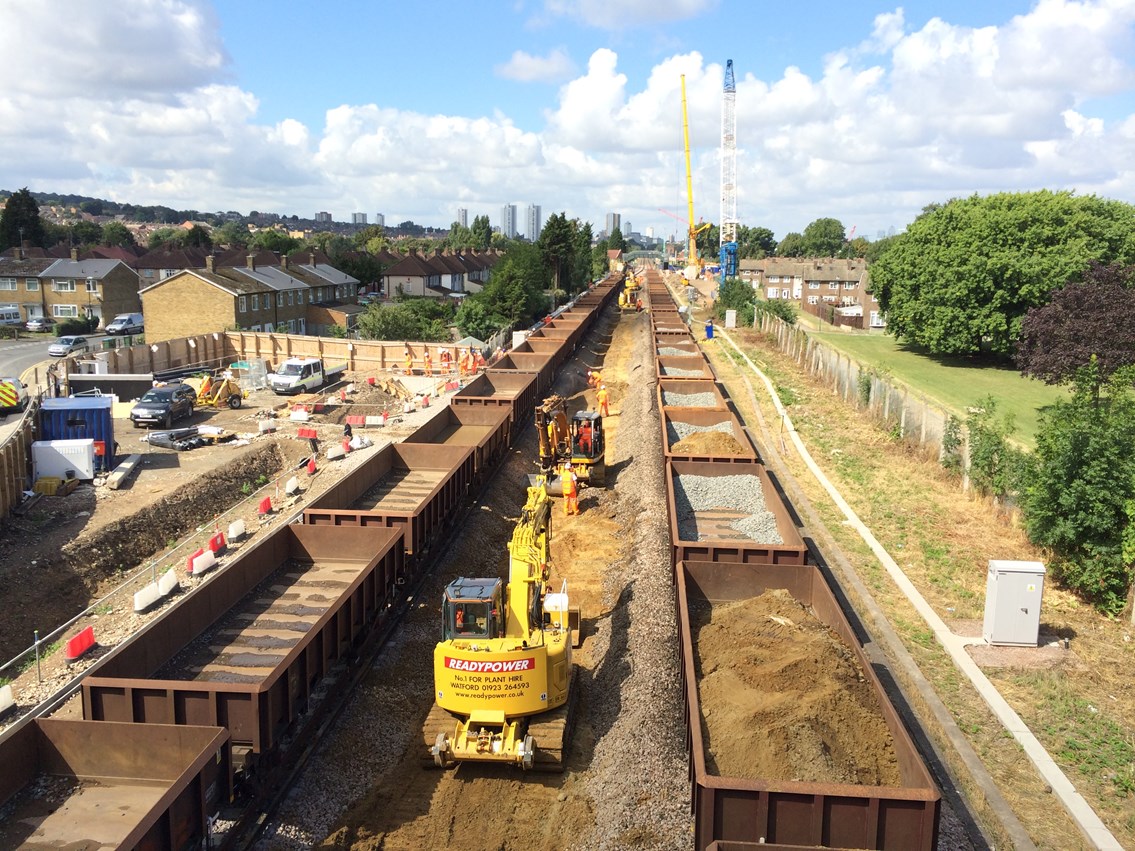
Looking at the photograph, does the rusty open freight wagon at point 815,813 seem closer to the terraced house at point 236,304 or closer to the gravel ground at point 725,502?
the gravel ground at point 725,502

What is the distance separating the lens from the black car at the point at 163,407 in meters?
30.9

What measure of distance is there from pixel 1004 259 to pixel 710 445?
25.7m

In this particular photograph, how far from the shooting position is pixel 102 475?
24.3 meters

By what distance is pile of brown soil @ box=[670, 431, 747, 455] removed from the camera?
21.6 m

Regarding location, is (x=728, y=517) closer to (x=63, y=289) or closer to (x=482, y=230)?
(x=63, y=289)

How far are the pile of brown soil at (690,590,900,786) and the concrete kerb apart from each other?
2.35 metres

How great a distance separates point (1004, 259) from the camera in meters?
40.0

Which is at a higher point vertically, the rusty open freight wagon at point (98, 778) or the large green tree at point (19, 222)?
the large green tree at point (19, 222)

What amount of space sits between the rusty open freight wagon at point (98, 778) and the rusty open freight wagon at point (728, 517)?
7.44 meters

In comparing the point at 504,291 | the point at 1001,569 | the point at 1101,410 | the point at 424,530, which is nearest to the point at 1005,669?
the point at 1001,569

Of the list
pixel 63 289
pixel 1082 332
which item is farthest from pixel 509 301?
pixel 1082 332

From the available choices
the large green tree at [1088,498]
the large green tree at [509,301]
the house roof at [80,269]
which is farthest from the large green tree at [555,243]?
the large green tree at [1088,498]

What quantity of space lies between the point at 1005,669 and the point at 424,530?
31.7 ft

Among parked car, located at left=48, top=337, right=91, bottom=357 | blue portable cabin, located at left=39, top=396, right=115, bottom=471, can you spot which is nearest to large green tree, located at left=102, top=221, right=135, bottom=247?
parked car, located at left=48, top=337, right=91, bottom=357
